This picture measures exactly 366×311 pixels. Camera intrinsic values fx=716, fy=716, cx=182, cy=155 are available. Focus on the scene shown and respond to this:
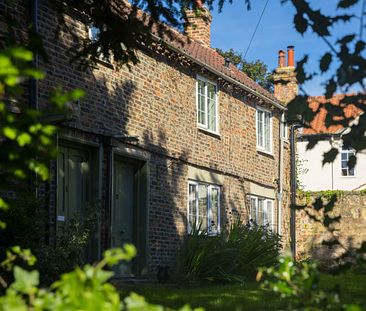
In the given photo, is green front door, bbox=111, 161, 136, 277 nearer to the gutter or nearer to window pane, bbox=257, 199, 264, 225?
the gutter

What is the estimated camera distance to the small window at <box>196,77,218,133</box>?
1833cm

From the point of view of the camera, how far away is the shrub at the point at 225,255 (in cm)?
1489

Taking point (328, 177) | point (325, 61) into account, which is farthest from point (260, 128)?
point (325, 61)

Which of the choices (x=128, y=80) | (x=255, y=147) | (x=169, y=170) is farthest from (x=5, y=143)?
(x=255, y=147)

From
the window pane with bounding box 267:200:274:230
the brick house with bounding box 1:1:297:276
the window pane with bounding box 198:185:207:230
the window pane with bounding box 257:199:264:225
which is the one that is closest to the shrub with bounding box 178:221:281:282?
the brick house with bounding box 1:1:297:276

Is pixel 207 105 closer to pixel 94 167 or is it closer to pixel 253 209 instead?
pixel 253 209

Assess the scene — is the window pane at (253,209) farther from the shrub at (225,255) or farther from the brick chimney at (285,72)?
the brick chimney at (285,72)

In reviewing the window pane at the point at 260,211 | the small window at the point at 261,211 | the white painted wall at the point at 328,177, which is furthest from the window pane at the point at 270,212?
the white painted wall at the point at 328,177

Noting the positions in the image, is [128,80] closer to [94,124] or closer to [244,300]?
[94,124]

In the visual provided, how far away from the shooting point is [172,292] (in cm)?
1199

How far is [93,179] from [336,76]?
30.8 feet

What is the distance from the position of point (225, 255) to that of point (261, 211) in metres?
6.63

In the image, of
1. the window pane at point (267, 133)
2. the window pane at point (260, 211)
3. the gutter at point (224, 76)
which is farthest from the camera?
the window pane at point (267, 133)

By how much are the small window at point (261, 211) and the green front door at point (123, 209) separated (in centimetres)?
604
